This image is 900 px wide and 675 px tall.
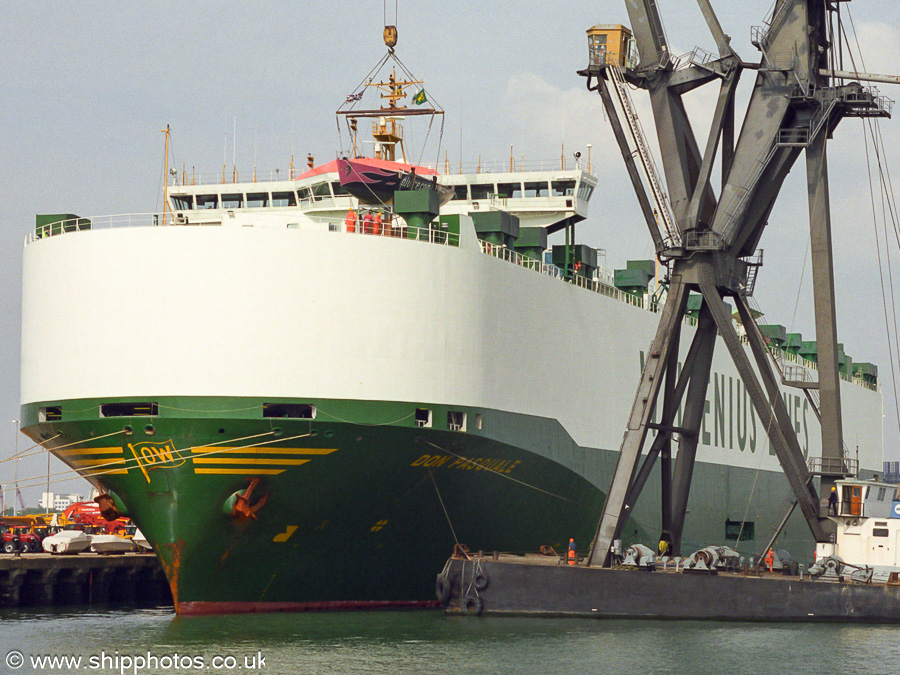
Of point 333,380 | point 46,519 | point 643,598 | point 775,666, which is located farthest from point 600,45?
point 46,519

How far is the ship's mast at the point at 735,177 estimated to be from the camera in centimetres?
3069

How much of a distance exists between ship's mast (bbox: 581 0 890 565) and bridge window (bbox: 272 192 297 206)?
11.6 meters

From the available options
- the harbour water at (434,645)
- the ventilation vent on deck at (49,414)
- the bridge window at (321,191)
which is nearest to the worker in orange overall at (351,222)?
the bridge window at (321,191)

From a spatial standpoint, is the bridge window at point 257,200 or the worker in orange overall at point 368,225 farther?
the bridge window at point 257,200

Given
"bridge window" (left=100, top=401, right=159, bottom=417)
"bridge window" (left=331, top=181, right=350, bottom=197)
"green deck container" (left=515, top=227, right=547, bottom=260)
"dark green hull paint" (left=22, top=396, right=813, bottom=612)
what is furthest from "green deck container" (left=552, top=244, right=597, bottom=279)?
"bridge window" (left=100, top=401, right=159, bottom=417)

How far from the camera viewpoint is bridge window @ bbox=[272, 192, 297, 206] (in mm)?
40281

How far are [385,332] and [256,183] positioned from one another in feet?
44.6

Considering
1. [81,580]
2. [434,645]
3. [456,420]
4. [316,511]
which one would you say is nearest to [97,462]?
[316,511]

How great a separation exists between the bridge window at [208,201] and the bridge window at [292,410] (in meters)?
15.7

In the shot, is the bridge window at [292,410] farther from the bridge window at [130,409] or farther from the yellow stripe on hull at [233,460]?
the bridge window at [130,409]

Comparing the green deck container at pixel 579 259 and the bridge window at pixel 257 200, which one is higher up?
the bridge window at pixel 257 200

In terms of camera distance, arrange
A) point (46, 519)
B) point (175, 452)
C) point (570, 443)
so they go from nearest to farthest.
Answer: point (175, 452) → point (570, 443) → point (46, 519)

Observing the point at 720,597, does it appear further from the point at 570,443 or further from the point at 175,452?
the point at 175,452

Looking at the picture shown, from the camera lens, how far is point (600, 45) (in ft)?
105
